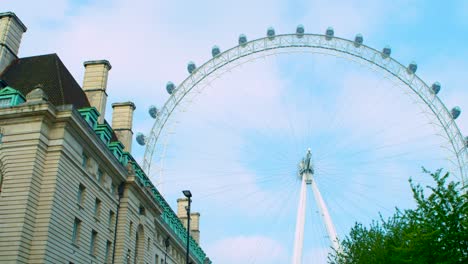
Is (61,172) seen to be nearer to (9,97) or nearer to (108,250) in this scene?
(9,97)

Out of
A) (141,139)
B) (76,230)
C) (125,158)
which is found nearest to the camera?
(76,230)

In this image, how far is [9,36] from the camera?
39969 mm

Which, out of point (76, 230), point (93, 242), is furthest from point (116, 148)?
point (76, 230)

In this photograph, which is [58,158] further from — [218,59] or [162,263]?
[218,59]

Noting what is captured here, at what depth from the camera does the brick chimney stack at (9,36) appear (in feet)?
129

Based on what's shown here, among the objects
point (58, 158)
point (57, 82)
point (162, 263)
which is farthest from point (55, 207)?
point (162, 263)

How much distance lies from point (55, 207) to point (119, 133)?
18.3 m

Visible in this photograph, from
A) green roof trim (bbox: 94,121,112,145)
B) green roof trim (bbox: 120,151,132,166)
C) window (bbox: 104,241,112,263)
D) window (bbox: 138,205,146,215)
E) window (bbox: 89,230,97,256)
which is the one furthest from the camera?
window (bbox: 138,205,146,215)

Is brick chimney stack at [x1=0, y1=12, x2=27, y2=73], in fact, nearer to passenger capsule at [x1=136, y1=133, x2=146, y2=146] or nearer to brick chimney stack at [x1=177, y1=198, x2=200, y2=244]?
passenger capsule at [x1=136, y1=133, x2=146, y2=146]

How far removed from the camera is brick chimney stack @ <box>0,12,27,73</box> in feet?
129

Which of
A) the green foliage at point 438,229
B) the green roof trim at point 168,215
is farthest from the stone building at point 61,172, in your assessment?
the green foliage at point 438,229

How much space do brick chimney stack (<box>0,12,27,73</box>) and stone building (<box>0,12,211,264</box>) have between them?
69 mm

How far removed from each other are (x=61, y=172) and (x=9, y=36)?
12.5 metres

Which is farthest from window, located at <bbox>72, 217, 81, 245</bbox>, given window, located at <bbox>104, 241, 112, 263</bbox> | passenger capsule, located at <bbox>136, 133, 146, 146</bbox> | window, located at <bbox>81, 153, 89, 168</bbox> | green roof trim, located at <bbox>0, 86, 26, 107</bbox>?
passenger capsule, located at <bbox>136, 133, 146, 146</bbox>
